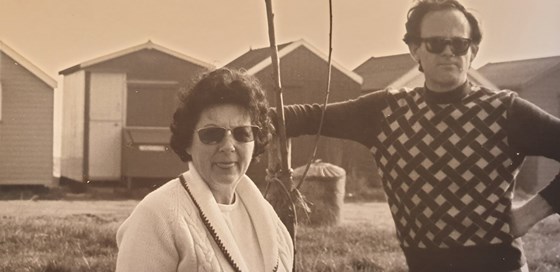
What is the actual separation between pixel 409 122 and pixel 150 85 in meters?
0.95

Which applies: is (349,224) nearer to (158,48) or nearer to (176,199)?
(158,48)

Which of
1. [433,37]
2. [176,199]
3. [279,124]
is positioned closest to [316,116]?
[279,124]

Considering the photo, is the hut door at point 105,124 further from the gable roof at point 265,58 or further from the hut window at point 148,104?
the gable roof at point 265,58

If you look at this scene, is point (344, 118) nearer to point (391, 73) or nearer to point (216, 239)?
point (391, 73)

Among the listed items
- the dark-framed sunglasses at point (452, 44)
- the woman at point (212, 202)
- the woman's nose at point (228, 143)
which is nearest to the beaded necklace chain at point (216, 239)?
the woman at point (212, 202)

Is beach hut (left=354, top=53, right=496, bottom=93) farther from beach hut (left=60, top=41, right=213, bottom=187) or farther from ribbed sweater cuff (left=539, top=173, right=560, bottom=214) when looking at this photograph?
beach hut (left=60, top=41, right=213, bottom=187)

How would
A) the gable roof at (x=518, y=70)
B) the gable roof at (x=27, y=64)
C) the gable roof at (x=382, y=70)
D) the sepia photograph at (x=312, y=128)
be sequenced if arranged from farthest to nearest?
the gable roof at (x=518, y=70) → the gable roof at (x=382, y=70) → the gable roof at (x=27, y=64) → the sepia photograph at (x=312, y=128)

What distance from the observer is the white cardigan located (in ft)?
4.97

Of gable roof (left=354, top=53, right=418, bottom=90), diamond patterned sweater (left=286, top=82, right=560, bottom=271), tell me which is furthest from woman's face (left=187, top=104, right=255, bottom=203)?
gable roof (left=354, top=53, right=418, bottom=90)

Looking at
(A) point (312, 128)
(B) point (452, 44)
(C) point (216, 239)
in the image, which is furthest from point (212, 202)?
(B) point (452, 44)

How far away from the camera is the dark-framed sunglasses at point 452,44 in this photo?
91.3 inches

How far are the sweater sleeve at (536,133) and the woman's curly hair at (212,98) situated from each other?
928 mm

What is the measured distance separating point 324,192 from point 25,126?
1.19 metres

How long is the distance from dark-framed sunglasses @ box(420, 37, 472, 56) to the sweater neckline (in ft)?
0.36
